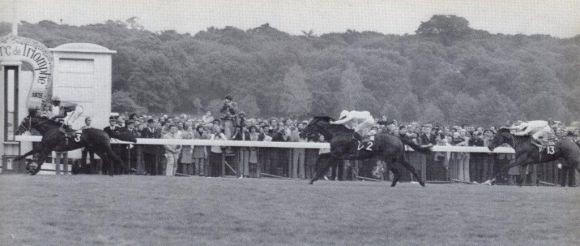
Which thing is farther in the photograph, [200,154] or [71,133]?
[200,154]

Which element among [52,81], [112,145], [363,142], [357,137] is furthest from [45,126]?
[363,142]

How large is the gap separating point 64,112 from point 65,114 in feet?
0.62

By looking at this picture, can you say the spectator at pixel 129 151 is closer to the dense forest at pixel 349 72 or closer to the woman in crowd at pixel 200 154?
the woman in crowd at pixel 200 154

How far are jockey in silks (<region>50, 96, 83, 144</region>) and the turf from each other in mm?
1610

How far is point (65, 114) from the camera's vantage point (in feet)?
70.5

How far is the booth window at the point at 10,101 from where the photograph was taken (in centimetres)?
2230

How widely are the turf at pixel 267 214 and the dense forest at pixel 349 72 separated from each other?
2410 centimetres

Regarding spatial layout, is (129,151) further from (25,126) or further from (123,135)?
(25,126)

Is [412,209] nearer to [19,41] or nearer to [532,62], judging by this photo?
[19,41]

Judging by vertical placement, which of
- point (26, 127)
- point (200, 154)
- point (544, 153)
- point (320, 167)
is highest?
point (26, 127)

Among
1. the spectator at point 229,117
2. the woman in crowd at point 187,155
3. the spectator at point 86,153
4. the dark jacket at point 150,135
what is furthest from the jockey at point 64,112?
the spectator at point 229,117

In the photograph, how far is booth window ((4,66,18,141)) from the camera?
22297mm

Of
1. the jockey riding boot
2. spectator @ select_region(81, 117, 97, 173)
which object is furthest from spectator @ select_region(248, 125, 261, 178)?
spectator @ select_region(81, 117, 97, 173)

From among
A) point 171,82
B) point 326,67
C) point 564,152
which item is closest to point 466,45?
point 326,67
